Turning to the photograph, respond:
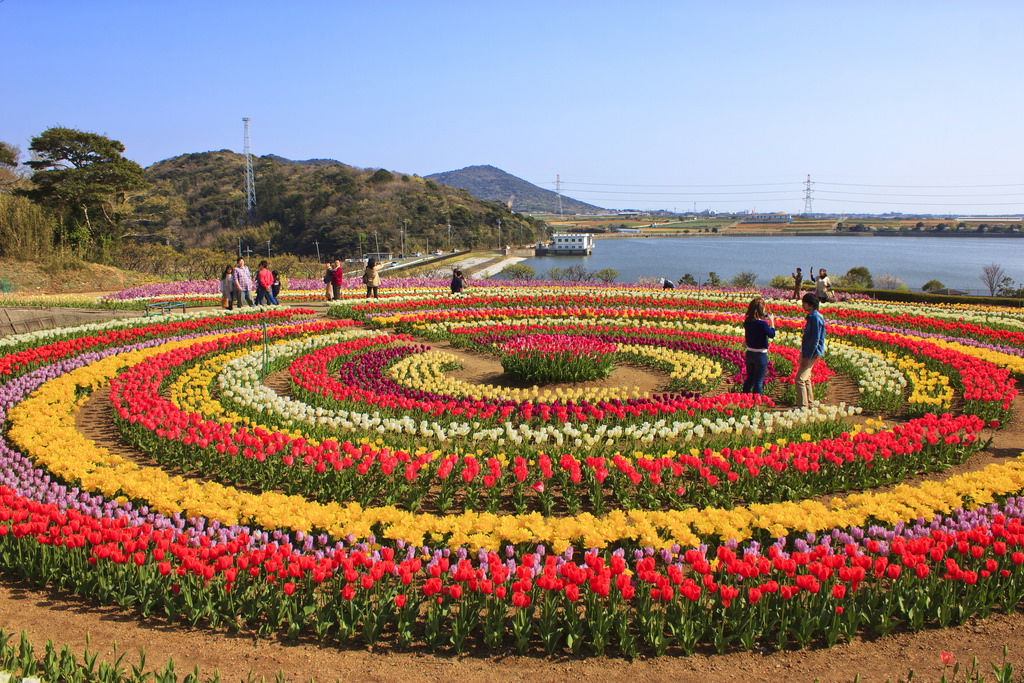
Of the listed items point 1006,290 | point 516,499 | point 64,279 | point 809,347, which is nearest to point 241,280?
point 64,279

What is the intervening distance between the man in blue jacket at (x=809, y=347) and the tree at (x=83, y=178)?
47.0 meters

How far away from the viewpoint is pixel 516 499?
266 inches

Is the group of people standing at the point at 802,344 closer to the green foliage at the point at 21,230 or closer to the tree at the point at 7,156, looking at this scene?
the green foliage at the point at 21,230

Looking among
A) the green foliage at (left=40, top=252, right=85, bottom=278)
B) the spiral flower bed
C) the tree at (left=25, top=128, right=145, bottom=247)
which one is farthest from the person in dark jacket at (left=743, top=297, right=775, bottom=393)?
the tree at (left=25, top=128, right=145, bottom=247)

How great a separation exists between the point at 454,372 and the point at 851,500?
866cm

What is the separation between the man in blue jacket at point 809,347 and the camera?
10227mm

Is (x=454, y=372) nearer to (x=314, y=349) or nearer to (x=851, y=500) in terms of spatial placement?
(x=314, y=349)

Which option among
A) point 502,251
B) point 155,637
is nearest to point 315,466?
point 155,637

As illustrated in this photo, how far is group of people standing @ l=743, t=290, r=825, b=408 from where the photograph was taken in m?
10.2

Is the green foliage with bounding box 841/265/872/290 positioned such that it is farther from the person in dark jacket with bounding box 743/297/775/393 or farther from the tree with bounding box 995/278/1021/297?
the person in dark jacket with bounding box 743/297/775/393

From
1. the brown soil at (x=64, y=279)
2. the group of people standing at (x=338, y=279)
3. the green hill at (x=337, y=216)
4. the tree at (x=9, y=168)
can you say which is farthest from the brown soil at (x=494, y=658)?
the green hill at (x=337, y=216)

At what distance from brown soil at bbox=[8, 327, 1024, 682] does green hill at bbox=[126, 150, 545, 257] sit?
102047 mm

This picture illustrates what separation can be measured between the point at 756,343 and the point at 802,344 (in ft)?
2.55

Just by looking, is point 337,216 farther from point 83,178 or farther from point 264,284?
point 264,284
